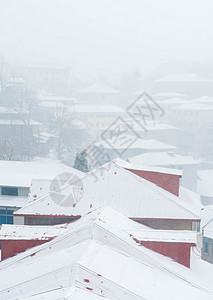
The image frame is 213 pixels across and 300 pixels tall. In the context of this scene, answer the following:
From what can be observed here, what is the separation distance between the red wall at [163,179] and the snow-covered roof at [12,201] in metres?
4.66

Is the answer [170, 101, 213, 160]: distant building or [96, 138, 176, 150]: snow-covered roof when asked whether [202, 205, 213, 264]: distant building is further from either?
[170, 101, 213, 160]: distant building

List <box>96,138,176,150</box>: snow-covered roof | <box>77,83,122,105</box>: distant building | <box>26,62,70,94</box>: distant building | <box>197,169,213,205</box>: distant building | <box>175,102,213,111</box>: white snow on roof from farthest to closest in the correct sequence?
<box>26,62,70,94</box>: distant building < <box>77,83,122,105</box>: distant building < <box>175,102,213,111</box>: white snow on roof < <box>96,138,176,150</box>: snow-covered roof < <box>197,169,213,205</box>: distant building

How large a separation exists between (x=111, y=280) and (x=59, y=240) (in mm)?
1635

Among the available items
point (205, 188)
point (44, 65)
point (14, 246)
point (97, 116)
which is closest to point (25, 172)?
point (14, 246)

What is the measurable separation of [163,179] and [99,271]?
16.6 feet

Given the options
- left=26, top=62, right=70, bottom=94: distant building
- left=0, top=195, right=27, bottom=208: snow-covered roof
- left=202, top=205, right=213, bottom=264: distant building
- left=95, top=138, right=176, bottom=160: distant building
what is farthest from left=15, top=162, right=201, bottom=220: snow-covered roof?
left=26, top=62, right=70, bottom=94: distant building

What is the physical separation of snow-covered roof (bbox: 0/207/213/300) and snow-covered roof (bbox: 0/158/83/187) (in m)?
7.14

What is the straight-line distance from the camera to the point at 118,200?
9773 mm

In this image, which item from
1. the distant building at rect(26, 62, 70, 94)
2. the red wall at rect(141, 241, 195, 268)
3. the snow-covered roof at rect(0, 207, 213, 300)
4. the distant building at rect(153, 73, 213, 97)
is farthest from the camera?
the distant building at rect(26, 62, 70, 94)

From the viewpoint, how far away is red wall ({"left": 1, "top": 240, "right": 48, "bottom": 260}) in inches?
295

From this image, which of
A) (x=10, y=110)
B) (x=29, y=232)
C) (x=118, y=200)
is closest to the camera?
(x=29, y=232)

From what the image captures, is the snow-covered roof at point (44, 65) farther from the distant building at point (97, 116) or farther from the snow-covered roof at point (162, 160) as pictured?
the snow-covered roof at point (162, 160)

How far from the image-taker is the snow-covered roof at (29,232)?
296 inches

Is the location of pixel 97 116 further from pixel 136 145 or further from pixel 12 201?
pixel 12 201
